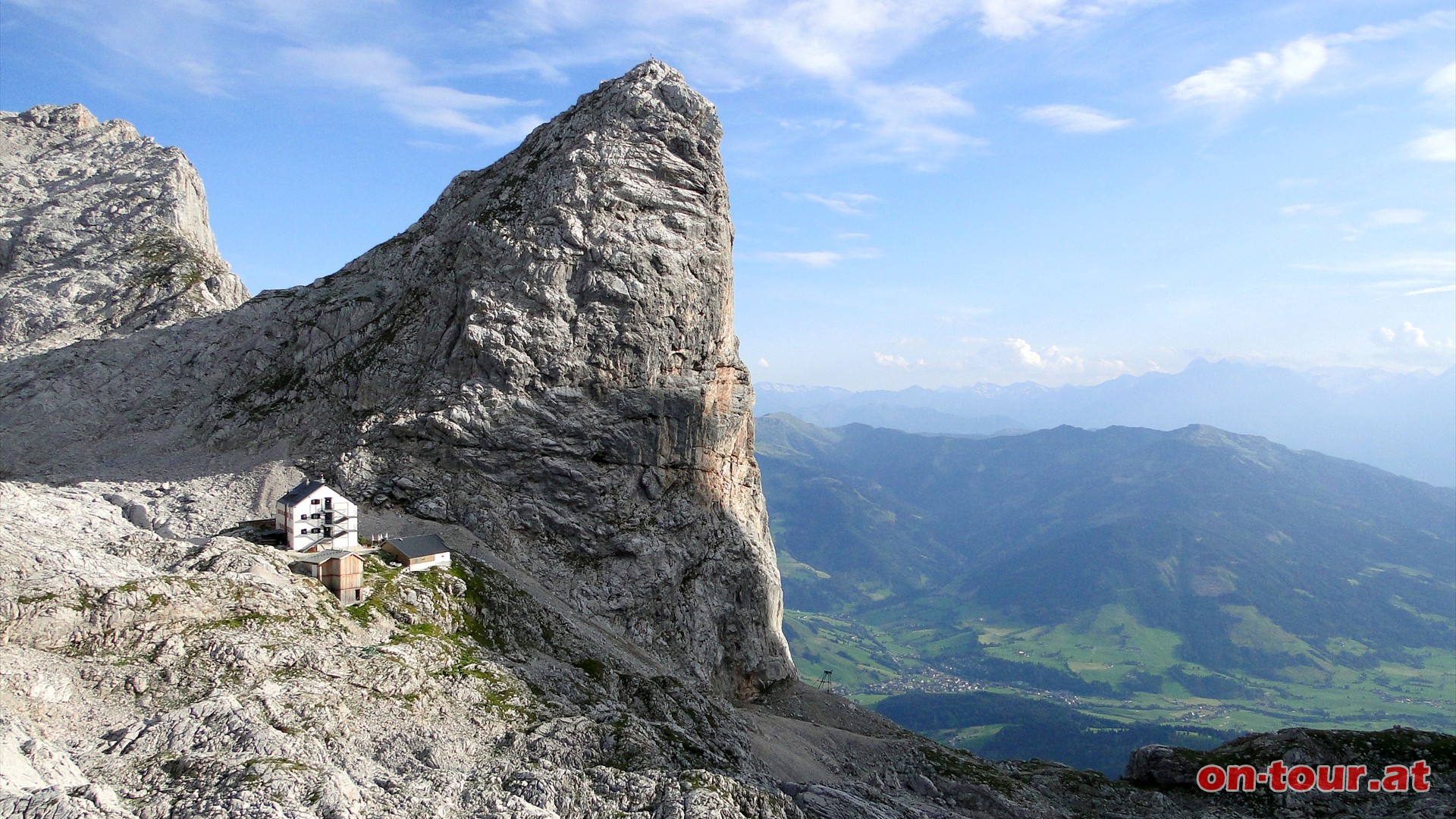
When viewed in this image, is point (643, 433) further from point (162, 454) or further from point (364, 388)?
point (162, 454)

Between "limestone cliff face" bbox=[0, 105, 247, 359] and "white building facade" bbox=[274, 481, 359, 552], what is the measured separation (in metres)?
62.6

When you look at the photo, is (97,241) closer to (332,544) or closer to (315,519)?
(315,519)

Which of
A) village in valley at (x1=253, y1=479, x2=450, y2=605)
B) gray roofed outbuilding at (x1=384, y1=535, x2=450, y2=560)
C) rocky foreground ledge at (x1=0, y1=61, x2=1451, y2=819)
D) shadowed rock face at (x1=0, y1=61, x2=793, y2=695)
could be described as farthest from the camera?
shadowed rock face at (x1=0, y1=61, x2=793, y2=695)

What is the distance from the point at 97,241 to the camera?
361 ft

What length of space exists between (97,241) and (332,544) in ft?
291

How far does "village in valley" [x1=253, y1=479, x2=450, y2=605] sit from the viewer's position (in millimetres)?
49438

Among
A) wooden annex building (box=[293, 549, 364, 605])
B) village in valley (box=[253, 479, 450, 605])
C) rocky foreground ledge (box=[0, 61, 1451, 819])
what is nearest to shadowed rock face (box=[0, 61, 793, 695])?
rocky foreground ledge (box=[0, 61, 1451, 819])

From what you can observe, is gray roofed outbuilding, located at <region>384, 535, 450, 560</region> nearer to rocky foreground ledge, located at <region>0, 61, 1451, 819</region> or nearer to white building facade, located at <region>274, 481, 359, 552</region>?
rocky foreground ledge, located at <region>0, 61, 1451, 819</region>

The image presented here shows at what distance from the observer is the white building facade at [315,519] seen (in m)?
53.6

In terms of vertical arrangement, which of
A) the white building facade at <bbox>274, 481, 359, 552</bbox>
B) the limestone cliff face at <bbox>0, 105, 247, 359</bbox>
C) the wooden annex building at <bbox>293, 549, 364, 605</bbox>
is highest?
the limestone cliff face at <bbox>0, 105, 247, 359</bbox>

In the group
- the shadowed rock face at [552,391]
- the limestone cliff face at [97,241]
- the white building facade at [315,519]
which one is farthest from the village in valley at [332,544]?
the limestone cliff face at [97,241]

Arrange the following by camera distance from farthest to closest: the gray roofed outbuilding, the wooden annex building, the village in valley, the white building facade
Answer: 1. the gray roofed outbuilding
2. the white building facade
3. the village in valley
4. the wooden annex building

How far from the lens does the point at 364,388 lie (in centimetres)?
7956

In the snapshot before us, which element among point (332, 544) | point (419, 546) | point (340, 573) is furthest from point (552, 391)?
point (340, 573)
